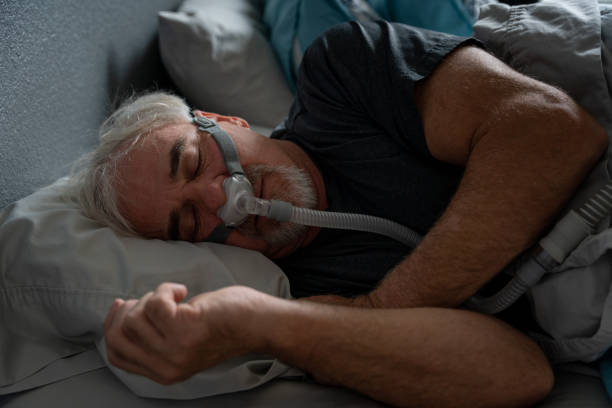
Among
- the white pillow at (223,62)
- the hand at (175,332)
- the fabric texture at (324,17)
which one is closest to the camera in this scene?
the hand at (175,332)

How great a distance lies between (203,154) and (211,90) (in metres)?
0.59

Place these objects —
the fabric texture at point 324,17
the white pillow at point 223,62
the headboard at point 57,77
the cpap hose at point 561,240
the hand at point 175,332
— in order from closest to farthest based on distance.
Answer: the hand at point 175,332, the cpap hose at point 561,240, the headboard at point 57,77, the fabric texture at point 324,17, the white pillow at point 223,62

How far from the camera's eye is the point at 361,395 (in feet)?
2.94

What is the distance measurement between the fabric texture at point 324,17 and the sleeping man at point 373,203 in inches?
16.2

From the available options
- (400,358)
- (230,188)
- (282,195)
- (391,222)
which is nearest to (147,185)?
(230,188)

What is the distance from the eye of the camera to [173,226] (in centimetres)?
114

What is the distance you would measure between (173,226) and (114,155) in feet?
0.79

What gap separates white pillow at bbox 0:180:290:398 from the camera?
92 cm

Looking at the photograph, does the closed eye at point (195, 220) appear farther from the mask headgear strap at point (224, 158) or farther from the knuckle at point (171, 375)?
the knuckle at point (171, 375)

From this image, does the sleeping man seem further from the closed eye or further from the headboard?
the headboard

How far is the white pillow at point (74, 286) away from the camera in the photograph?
0.92 metres

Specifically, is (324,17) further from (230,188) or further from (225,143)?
(230,188)

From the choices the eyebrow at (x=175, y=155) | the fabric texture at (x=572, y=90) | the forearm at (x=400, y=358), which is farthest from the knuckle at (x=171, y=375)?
the fabric texture at (x=572, y=90)

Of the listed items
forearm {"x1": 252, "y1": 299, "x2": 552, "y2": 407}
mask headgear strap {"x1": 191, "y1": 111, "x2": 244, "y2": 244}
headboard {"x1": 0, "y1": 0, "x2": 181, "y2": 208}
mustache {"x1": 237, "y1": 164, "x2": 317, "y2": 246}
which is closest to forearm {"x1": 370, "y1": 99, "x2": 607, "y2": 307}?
forearm {"x1": 252, "y1": 299, "x2": 552, "y2": 407}
